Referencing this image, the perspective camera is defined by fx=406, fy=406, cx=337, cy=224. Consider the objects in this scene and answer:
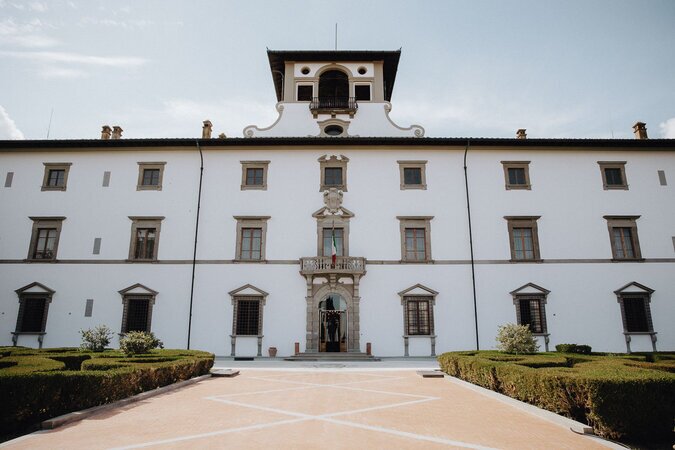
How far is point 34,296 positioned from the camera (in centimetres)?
2498

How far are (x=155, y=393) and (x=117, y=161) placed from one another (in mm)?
20451

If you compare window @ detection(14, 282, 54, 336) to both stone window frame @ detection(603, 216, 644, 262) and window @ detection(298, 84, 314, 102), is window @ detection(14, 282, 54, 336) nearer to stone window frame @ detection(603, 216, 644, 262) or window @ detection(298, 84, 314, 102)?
window @ detection(298, 84, 314, 102)

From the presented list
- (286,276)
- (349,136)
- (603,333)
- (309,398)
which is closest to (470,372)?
(309,398)

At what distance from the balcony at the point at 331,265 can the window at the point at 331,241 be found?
0.78 m

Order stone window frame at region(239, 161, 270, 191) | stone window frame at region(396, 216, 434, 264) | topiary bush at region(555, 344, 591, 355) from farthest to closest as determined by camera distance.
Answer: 1. stone window frame at region(239, 161, 270, 191)
2. stone window frame at region(396, 216, 434, 264)
3. topiary bush at region(555, 344, 591, 355)

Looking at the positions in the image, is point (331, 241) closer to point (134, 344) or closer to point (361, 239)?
point (361, 239)

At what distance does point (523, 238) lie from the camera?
25.7 meters

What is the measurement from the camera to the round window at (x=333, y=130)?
2977 cm

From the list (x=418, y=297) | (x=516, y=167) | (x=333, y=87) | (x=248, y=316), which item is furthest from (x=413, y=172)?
(x=248, y=316)

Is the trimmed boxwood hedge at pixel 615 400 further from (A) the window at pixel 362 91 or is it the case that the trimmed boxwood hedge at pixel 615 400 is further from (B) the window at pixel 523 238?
(A) the window at pixel 362 91

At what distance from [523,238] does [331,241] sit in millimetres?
12141

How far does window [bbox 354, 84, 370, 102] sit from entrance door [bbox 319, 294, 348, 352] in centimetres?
1577

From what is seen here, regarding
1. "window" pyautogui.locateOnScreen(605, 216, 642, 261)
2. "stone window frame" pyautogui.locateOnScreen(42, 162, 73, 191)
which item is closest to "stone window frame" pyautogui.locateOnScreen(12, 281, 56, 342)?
"stone window frame" pyautogui.locateOnScreen(42, 162, 73, 191)

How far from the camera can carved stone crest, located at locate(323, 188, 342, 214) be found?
25.8 meters
